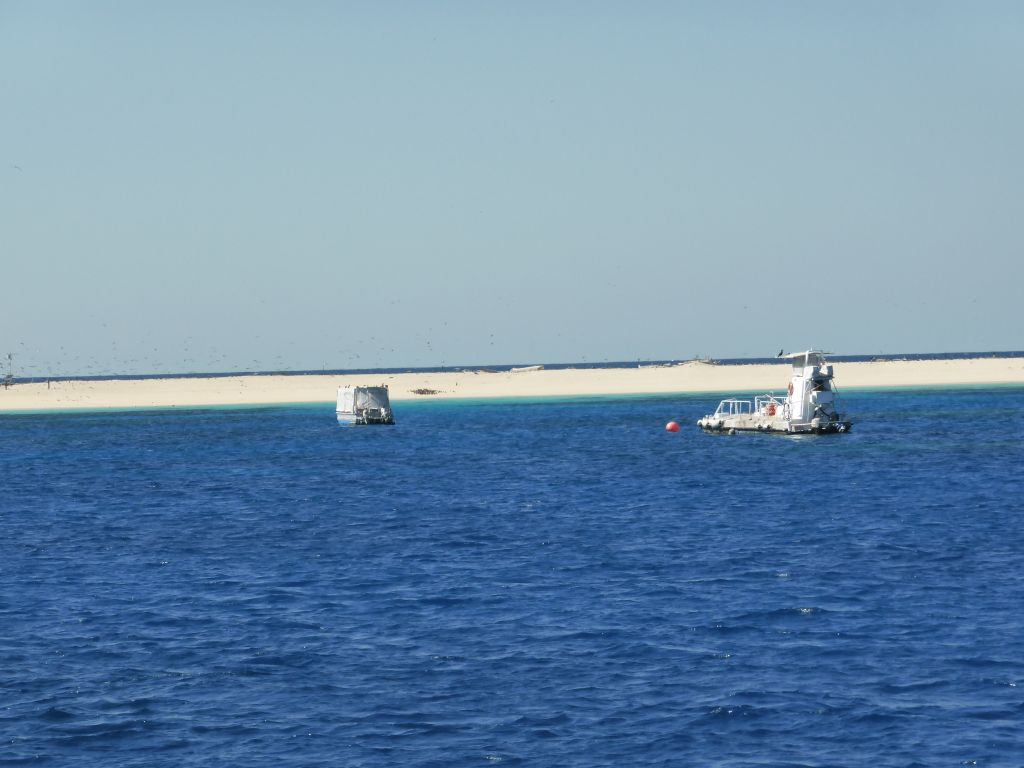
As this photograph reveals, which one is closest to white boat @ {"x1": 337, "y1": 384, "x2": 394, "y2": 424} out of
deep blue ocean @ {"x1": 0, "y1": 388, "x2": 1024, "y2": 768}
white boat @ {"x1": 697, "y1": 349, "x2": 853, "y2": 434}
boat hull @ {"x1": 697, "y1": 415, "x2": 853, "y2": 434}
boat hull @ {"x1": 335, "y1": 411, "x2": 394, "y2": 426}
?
boat hull @ {"x1": 335, "y1": 411, "x2": 394, "y2": 426}

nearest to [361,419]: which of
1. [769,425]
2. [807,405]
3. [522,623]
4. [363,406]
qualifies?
[363,406]

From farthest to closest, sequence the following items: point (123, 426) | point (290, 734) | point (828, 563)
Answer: point (123, 426)
point (828, 563)
point (290, 734)

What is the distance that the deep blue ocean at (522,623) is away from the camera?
19.2 metres

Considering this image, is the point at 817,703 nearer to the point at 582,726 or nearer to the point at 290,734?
the point at 582,726

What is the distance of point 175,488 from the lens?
64688 mm

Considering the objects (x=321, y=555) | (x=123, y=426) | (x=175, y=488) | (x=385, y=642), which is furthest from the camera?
(x=123, y=426)

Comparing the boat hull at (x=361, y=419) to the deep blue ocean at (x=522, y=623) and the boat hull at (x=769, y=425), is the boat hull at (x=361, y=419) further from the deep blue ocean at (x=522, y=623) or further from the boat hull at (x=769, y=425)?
the deep blue ocean at (x=522, y=623)

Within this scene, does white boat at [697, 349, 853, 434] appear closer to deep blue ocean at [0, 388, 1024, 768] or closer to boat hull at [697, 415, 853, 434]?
boat hull at [697, 415, 853, 434]

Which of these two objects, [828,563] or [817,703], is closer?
[817,703]

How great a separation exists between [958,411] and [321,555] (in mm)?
105331

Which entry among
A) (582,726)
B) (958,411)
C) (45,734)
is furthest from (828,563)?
(958,411)

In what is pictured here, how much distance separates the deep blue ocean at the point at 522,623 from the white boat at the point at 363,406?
65633 millimetres

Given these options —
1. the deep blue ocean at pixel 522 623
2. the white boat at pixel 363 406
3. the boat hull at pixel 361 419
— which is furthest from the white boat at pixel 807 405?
the white boat at pixel 363 406

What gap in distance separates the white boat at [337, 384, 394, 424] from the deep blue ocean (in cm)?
6563
